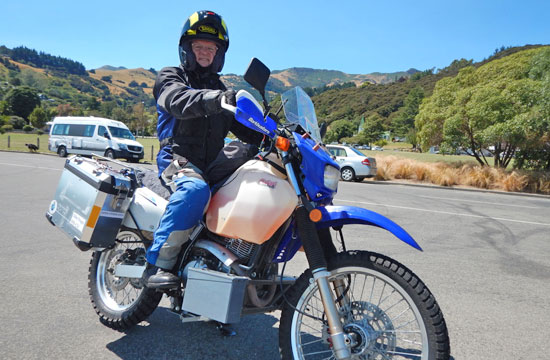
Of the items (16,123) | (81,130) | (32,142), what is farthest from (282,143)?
(16,123)

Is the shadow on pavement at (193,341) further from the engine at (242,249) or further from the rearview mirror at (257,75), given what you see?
the rearview mirror at (257,75)

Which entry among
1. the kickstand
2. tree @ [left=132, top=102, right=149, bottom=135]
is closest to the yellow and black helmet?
the kickstand

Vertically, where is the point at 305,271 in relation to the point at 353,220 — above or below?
below

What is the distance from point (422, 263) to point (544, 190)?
15.9m

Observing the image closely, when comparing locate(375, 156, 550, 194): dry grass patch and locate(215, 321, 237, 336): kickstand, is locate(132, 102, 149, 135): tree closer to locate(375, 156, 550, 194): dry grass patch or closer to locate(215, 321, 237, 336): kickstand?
locate(375, 156, 550, 194): dry grass patch

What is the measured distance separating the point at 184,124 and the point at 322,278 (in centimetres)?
143

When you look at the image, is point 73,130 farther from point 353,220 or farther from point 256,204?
point 353,220

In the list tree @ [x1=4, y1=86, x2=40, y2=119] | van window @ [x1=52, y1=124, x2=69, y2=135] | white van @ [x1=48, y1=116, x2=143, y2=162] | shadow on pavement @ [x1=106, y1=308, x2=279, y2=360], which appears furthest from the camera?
tree @ [x1=4, y1=86, x2=40, y2=119]

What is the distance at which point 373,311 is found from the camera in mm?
2293

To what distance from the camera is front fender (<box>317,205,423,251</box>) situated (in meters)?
2.27

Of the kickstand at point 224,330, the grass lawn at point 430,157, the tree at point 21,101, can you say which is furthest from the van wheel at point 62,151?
the tree at point 21,101

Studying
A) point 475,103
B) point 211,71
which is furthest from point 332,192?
point 475,103

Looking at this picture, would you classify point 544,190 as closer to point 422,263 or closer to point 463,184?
point 463,184

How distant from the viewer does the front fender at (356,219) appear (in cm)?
227
